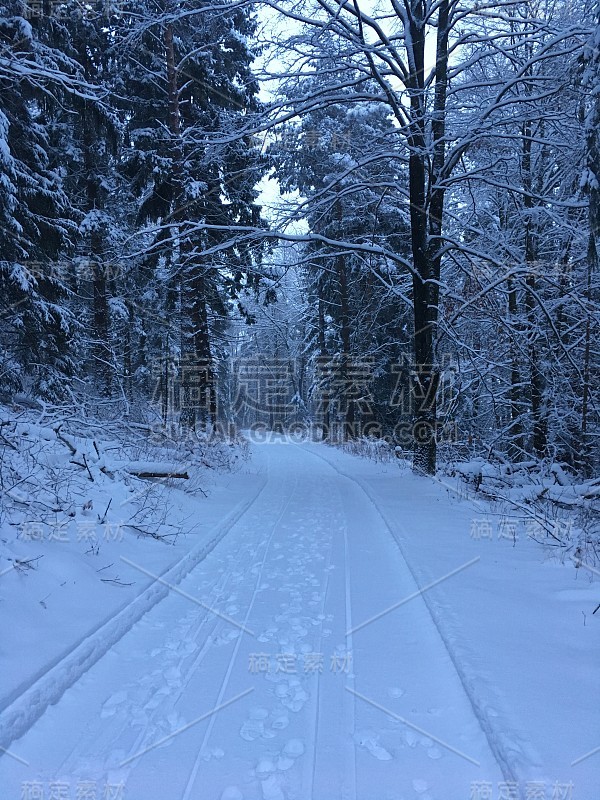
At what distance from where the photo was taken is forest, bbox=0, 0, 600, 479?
914 centimetres

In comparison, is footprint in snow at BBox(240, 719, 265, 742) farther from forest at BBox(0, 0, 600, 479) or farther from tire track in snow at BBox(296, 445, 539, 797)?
forest at BBox(0, 0, 600, 479)

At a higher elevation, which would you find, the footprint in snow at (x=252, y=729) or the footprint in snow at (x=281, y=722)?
the footprint in snow at (x=281, y=722)

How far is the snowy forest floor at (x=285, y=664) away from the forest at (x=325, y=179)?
3.42 m

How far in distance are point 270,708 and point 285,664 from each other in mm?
481

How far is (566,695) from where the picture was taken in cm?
296

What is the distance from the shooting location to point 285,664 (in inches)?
136

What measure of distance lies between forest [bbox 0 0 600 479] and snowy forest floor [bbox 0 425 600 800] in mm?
3423

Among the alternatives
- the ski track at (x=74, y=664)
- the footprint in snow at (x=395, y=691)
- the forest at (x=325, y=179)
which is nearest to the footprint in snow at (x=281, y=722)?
the footprint in snow at (x=395, y=691)

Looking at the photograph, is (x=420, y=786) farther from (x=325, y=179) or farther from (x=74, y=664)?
(x=325, y=179)

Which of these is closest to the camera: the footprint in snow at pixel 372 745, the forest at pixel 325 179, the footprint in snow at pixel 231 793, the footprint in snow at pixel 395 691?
the footprint in snow at pixel 231 793

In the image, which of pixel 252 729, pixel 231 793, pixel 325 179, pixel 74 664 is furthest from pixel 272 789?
pixel 325 179

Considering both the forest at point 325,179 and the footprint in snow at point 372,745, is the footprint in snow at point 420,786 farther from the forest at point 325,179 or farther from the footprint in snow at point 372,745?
the forest at point 325,179

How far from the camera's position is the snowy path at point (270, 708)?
94.6 inches

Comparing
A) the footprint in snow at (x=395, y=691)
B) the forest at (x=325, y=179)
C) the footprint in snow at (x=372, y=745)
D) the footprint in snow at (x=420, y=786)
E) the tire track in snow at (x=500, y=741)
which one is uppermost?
the forest at (x=325, y=179)
